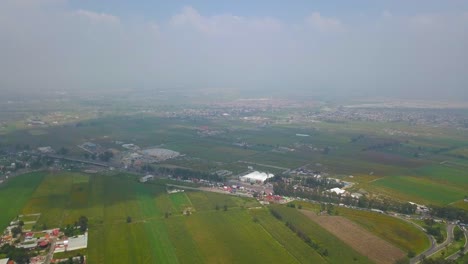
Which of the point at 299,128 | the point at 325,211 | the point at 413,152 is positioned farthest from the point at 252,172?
the point at 299,128

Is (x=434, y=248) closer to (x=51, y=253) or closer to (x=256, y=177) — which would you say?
(x=256, y=177)

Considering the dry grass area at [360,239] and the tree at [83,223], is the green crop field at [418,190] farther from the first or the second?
the tree at [83,223]

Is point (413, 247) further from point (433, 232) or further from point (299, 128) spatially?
point (299, 128)

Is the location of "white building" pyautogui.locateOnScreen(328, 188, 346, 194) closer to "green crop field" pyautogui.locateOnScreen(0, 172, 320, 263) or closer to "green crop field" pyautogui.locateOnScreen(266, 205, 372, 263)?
"green crop field" pyautogui.locateOnScreen(266, 205, 372, 263)

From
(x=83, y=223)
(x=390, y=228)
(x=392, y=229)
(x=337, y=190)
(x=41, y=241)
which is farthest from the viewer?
(x=337, y=190)

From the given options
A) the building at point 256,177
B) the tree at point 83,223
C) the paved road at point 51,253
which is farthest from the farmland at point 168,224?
the building at point 256,177

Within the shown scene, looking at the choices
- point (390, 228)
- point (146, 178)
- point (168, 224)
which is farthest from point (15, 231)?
point (390, 228)
